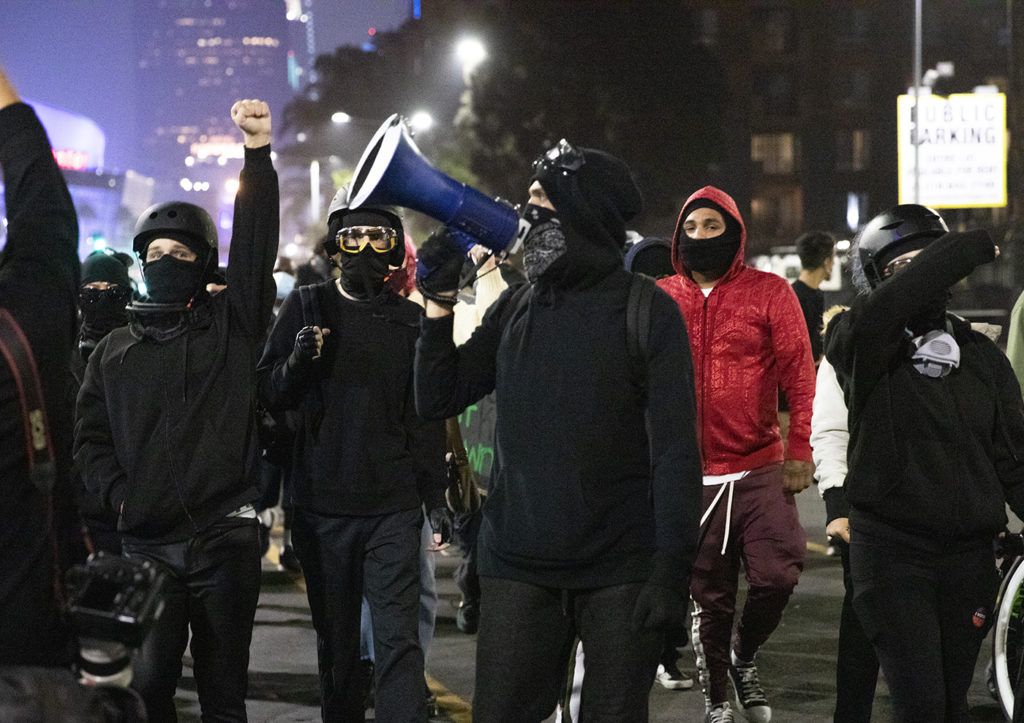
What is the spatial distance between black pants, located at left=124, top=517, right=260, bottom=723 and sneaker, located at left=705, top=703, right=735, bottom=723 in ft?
7.67

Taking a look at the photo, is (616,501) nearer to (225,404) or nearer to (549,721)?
(225,404)

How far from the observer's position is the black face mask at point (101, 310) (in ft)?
21.4

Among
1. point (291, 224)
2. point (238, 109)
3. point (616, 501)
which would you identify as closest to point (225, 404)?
point (238, 109)

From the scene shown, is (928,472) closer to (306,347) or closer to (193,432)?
(306,347)

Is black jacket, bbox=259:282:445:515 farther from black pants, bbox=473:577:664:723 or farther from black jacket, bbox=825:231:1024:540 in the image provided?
black jacket, bbox=825:231:1024:540

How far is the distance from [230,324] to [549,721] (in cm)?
272

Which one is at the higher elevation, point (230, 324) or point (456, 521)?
point (230, 324)

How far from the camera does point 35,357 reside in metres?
2.81

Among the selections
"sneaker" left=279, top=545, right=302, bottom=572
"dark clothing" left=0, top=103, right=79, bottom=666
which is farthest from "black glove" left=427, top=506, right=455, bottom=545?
"sneaker" left=279, top=545, right=302, bottom=572

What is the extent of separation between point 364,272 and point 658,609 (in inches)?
98.9

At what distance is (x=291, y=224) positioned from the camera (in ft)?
422

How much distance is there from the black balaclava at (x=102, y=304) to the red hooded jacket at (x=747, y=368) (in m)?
2.72

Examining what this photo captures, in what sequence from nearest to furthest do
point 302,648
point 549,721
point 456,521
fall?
point 549,721
point 302,648
point 456,521

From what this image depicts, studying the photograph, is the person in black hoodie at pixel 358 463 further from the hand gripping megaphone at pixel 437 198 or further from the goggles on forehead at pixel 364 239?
the hand gripping megaphone at pixel 437 198
